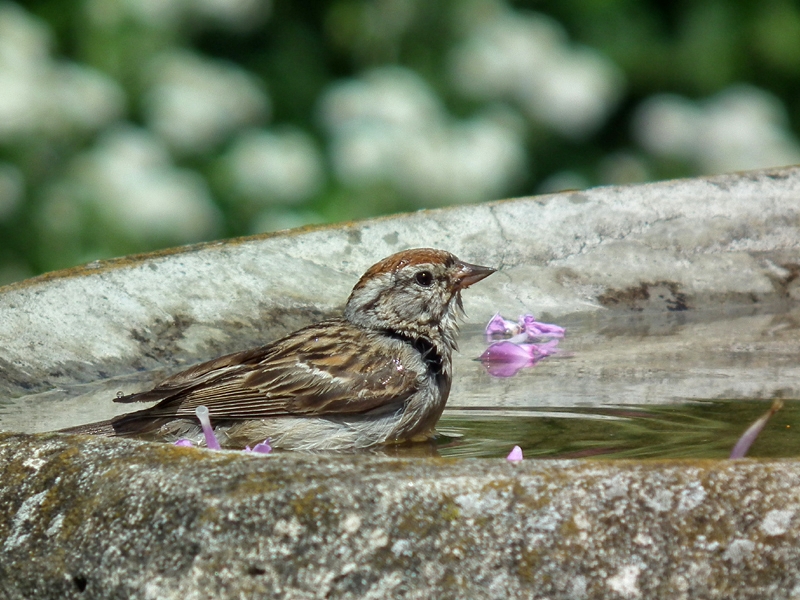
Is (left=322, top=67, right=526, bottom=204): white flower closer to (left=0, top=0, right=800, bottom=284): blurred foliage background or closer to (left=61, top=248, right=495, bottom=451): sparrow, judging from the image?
(left=0, top=0, right=800, bottom=284): blurred foliage background

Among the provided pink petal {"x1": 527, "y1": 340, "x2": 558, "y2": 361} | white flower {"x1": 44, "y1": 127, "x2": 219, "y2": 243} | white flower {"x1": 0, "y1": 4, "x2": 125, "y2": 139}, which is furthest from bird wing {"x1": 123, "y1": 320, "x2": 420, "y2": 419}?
white flower {"x1": 0, "y1": 4, "x2": 125, "y2": 139}

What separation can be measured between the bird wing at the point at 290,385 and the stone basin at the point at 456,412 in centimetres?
26

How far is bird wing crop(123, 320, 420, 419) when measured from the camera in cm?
300

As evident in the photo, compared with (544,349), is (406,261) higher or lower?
higher

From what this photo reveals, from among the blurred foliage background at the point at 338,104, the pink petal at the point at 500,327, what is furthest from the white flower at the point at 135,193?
the pink petal at the point at 500,327

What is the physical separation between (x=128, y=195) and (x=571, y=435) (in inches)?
164

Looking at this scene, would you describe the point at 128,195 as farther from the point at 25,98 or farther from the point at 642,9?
the point at 642,9

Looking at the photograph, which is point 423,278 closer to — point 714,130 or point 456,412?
point 456,412

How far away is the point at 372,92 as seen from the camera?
6.96m

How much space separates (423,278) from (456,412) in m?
0.37

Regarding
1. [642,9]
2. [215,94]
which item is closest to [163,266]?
Answer: [215,94]

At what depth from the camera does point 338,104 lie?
7.09m

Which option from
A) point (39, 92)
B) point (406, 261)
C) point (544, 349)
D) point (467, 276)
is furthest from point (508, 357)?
point (39, 92)

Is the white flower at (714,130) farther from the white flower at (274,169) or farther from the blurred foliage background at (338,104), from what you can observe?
the white flower at (274,169)
